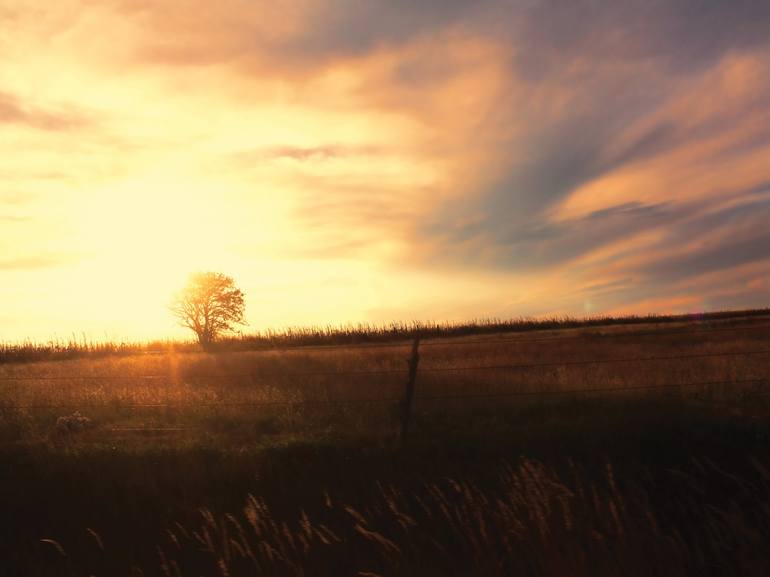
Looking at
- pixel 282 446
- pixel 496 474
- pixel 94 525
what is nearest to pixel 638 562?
pixel 496 474

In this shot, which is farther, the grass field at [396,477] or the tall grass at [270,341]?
the tall grass at [270,341]

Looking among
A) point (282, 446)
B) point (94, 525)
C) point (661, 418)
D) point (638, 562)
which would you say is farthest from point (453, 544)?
point (661, 418)

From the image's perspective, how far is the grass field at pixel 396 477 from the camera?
4660 mm

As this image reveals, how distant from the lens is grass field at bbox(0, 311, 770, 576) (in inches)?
183

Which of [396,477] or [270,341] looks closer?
[396,477]

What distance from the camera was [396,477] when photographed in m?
7.91

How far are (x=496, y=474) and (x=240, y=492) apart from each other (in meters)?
3.04

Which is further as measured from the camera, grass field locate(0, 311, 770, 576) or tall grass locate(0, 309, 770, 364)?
tall grass locate(0, 309, 770, 364)

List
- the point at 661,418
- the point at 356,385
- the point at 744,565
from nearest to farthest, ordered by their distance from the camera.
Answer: the point at 744,565 < the point at 661,418 < the point at 356,385

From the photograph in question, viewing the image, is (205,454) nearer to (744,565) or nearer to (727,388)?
(744,565)

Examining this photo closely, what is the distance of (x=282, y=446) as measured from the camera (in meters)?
9.77

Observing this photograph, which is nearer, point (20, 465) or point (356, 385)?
point (20, 465)

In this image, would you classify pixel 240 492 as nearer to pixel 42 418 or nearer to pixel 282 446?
pixel 282 446

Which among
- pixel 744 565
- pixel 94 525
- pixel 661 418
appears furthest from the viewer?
pixel 661 418
